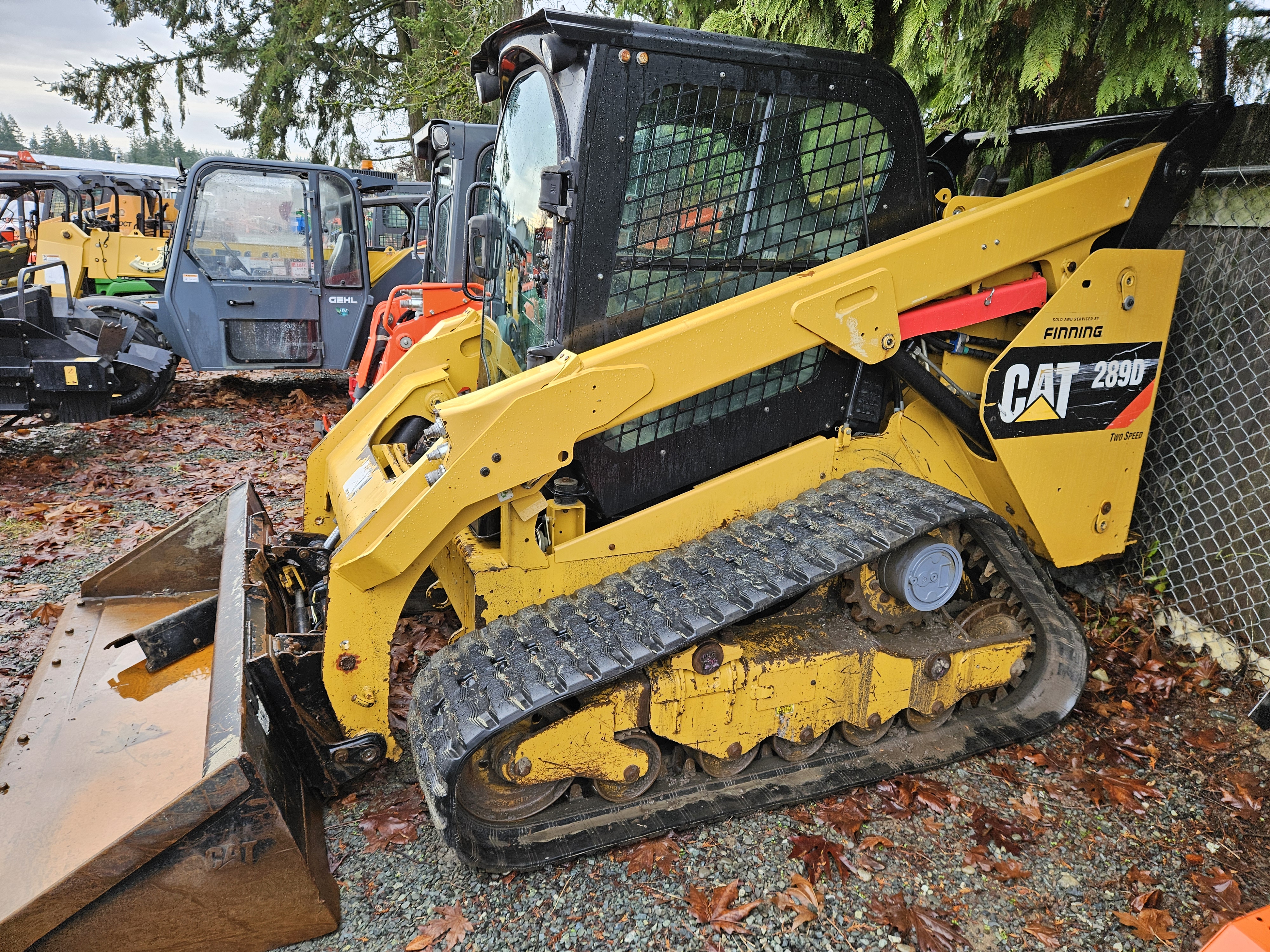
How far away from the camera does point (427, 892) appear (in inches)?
112

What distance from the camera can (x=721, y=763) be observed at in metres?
3.28

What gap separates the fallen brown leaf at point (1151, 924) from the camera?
9.04 feet

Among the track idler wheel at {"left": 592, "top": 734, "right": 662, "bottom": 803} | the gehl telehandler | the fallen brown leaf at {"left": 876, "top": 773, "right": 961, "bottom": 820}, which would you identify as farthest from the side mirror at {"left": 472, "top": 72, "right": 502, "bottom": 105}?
the fallen brown leaf at {"left": 876, "top": 773, "right": 961, "bottom": 820}

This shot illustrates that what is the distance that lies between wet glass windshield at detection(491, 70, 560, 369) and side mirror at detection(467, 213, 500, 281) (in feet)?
0.27

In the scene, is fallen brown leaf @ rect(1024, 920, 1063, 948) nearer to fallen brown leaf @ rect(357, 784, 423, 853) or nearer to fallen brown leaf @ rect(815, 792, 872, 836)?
fallen brown leaf @ rect(815, 792, 872, 836)

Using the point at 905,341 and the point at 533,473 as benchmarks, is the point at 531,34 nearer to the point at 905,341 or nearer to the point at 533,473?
the point at 533,473

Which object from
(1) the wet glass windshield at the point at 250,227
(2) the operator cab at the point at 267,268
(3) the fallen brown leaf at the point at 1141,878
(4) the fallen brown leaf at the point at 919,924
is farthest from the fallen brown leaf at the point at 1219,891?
(1) the wet glass windshield at the point at 250,227

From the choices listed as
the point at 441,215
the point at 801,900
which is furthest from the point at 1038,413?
the point at 441,215

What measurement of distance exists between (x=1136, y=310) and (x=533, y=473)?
2.71 m

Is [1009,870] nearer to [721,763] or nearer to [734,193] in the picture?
[721,763]

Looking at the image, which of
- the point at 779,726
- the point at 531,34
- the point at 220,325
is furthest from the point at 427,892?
the point at 220,325

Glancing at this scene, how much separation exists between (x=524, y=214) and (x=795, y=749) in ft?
8.07

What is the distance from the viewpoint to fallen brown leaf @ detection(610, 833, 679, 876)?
2947 millimetres

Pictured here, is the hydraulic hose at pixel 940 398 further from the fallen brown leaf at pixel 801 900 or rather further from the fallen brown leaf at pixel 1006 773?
the fallen brown leaf at pixel 801 900
